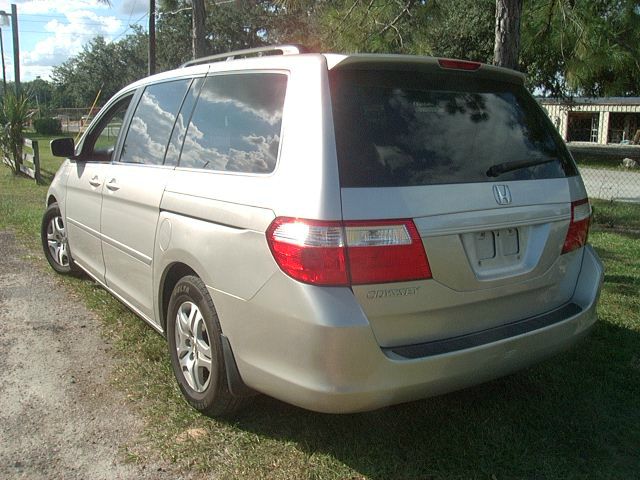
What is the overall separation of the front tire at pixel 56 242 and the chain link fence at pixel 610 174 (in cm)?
950

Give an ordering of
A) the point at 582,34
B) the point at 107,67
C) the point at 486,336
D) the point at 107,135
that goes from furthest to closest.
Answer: the point at 107,67 < the point at 582,34 < the point at 107,135 < the point at 486,336

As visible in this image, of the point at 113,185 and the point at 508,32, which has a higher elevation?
the point at 508,32

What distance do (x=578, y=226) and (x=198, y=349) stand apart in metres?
2.10

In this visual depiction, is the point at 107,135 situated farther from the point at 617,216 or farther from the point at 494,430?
the point at 617,216

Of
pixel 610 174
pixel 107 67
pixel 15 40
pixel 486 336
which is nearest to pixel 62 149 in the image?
pixel 486 336

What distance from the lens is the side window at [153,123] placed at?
3713 mm

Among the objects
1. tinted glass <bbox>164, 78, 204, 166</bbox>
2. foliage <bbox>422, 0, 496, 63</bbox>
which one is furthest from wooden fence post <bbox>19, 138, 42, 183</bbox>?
foliage <bbox>422, 0, 496, 63</bbox>

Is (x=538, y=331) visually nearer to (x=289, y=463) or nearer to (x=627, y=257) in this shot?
(x=289, y=463)

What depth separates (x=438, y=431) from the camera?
314cm

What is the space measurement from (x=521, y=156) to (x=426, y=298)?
997mm

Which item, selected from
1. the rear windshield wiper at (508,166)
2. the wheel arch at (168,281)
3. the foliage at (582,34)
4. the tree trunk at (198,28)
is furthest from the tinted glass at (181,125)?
the tree trunk at (198,28)

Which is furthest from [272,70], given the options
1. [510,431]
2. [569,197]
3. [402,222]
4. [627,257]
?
[627,257]

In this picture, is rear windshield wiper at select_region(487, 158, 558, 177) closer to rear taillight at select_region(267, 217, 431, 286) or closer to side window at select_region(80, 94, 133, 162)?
rear taillight at select_region(267, 217, 431, 286)

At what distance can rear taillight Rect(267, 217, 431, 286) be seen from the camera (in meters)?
2.42
